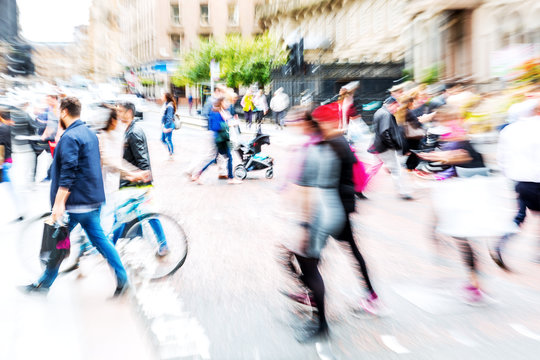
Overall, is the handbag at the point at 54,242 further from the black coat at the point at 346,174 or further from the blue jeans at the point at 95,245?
the black coat at the point at 346,174

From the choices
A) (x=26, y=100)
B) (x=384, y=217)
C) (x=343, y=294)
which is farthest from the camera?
(x=26, y=100)

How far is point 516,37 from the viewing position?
21750 millimetres

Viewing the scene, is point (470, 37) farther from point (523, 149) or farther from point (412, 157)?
point (523, 149)

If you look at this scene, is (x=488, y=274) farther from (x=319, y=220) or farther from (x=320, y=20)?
(x=320, y=20)

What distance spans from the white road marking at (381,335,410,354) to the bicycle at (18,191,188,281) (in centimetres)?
230

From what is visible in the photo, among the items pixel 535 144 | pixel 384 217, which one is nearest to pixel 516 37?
pixel 384 217

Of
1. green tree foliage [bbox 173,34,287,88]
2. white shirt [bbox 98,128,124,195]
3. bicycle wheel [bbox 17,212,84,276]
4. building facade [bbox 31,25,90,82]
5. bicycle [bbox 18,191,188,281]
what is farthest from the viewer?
green tree foliage [bbox 173,34,287,88]

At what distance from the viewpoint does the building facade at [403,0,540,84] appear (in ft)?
67.9

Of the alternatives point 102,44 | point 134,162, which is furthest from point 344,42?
point 134,162

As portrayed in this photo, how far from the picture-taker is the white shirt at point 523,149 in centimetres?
564

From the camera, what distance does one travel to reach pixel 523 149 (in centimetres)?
572

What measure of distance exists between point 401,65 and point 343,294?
2357 cm

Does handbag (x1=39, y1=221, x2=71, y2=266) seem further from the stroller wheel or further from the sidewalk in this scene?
the stroller wheel

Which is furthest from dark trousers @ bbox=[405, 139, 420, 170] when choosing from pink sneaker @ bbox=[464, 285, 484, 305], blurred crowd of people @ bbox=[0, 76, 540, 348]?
pink sneaker @ bbox=[464, 285, 484, 305]
